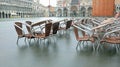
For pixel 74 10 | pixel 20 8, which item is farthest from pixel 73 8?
pixel 20 8

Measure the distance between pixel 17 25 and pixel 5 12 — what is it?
3869cm

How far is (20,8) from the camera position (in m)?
50.6

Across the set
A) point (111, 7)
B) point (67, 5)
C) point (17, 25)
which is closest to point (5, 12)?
point (67, 5)

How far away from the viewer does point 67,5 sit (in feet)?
110

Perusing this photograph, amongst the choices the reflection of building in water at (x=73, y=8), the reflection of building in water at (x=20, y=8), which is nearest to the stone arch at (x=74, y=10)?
the reflection of building in water at (x=73, y=8)

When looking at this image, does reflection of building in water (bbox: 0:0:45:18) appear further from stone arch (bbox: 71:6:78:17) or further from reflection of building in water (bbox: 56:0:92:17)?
stone arch (bbox: 71:6:78:17)

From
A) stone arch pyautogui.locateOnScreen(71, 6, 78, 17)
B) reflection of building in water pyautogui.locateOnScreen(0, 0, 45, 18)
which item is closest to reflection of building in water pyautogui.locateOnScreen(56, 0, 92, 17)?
stone arch pyautogui.locateOnScreen(71, 6, 78, 17)

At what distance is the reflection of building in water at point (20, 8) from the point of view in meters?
43.6

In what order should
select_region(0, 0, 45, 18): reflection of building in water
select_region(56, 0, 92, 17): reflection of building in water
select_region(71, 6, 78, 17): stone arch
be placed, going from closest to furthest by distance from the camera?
select_region(56, 0, 92, 17): reflection of building in water, select_region(71, 6, 78, 17): stone arch, select_region(0, 0, 45, 18): reflection of building in water

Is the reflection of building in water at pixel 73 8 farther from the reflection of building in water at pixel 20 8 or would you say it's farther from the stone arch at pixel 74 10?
the reflection of building in water at pixel 20 8

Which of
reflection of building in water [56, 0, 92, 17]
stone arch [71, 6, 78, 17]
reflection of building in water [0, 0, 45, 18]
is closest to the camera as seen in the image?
reflection of building in water [56, 0, 92, 17]

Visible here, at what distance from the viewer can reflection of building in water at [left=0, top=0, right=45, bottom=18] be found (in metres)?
43.6

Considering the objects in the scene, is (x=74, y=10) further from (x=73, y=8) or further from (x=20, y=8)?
(x=20, y=8)

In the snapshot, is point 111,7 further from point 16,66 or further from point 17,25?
point 16,66
